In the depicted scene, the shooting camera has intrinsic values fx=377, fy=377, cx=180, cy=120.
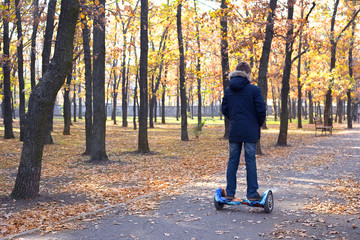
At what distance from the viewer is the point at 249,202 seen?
561 cm

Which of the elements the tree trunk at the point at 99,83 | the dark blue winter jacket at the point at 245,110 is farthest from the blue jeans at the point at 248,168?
the tree trunk at the point at 99,83

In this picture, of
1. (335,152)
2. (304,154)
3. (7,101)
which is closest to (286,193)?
(304,154)

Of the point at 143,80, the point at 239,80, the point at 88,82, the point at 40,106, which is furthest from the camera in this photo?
the point at 143,80

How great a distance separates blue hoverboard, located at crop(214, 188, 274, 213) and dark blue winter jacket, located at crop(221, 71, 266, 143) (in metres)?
0.84

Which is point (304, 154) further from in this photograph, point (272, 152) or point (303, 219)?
point (303, 219)

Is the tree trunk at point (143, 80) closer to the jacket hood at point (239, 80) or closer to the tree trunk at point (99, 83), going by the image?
the tree trunk at point (99, 83)

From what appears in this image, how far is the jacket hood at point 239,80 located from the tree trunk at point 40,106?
9.92ft

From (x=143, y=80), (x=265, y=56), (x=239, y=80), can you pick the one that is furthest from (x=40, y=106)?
(x=265, y=56)

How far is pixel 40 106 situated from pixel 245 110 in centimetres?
347

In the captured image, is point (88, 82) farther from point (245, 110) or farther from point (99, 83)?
point (245, 110)

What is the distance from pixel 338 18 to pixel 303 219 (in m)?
26.7

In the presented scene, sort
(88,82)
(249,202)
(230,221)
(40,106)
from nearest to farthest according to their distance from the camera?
(230,221) → (249,202) → (40,106) → (88,82)

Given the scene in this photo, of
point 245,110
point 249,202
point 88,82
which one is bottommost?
point 249,202

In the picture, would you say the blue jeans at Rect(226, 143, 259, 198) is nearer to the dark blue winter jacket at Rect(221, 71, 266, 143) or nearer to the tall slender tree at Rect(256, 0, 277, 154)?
the dark blue winter jacket at Rect(221, 71, 266, 143)
